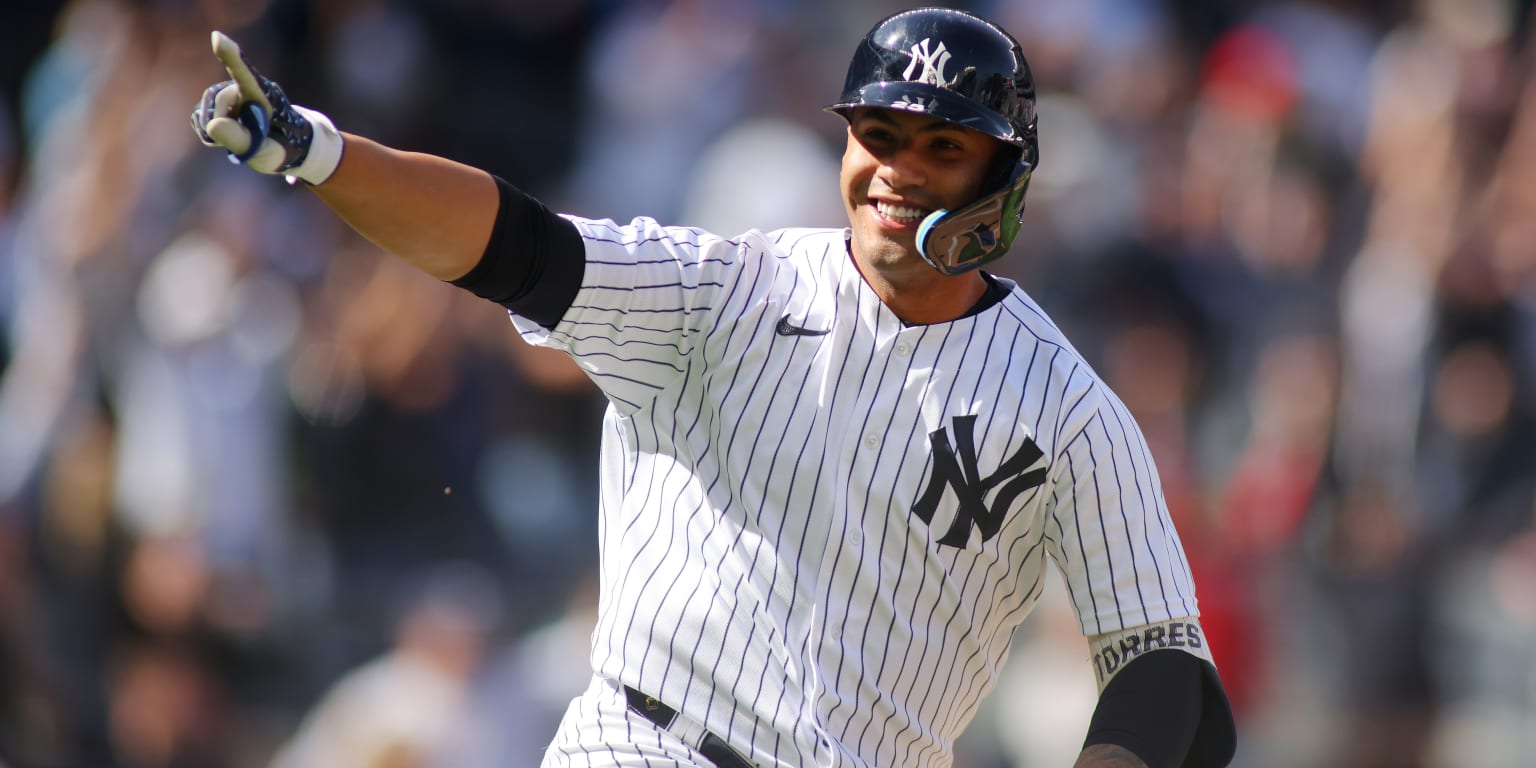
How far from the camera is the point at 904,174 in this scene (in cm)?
329

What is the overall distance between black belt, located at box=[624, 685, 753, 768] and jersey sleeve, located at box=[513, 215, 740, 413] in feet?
1.74

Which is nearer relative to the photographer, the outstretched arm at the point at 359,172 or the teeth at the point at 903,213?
the outstretched arm at the point at 359,172

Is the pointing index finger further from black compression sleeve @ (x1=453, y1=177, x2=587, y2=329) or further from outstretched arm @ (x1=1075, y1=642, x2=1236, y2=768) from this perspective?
outstretched arm @ (x1=1075, y1=642, x2=1236, y2=768)

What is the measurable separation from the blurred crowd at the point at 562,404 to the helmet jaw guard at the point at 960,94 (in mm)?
3839

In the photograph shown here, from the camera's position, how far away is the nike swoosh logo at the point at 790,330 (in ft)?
11.0

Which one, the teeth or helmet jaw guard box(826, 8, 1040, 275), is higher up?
helmet jaw guard box(826, 8, 1040, 275)

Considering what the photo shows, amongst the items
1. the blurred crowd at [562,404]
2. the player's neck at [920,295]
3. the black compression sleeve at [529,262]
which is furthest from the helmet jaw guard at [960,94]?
the blurred crowd at [562,404]

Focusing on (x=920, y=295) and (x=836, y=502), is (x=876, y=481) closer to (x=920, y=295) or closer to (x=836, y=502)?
(x=836, y=502)

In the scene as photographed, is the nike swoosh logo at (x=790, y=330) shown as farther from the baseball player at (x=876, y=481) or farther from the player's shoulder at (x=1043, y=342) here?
the player's shoulder at (x=1043, y=342)

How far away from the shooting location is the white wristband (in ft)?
8.62

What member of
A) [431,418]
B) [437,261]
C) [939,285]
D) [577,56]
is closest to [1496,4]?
[577,56]

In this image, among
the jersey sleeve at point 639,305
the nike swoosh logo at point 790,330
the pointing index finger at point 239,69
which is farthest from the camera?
the nike swoosh logo at point 790,330

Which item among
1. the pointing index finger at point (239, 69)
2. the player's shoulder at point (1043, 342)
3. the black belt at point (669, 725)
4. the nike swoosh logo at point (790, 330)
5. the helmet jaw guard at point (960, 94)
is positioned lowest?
the black belt at point (669, 725)

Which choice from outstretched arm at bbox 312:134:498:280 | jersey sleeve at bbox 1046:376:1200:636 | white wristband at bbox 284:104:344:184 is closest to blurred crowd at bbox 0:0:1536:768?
jersey sleeve at bbox 1046:376:1200:636
